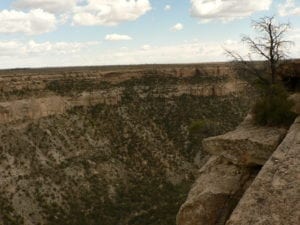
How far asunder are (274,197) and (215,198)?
3.75m

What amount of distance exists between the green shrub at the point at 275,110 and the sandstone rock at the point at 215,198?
2.52 metres

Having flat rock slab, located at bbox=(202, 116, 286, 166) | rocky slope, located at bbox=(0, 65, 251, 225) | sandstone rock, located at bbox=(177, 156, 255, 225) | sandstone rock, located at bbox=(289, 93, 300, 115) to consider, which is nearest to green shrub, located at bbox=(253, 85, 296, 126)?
sandstone rock, located at bbox=(289, 93, 300, 115)

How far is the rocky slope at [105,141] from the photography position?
45.4 metres

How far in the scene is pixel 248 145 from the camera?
50.6 feet

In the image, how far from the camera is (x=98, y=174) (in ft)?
171

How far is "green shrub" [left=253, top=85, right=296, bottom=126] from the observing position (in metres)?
17.0

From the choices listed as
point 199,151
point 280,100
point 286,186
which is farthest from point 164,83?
point 286,186

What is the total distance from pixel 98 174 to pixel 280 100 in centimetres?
3646

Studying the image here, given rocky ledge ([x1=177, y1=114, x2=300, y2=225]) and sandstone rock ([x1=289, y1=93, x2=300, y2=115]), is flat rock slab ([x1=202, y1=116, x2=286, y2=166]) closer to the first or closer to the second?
rocky ledge ([x1=177, y1=114, x2=300, y2=225])

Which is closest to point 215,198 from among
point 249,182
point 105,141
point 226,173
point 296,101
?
point 249,182

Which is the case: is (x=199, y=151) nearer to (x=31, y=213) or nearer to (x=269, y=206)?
(x=31, y=213)

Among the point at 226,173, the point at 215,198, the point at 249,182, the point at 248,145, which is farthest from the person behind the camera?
the point at 226,173

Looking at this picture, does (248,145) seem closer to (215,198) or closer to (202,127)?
(215,198)

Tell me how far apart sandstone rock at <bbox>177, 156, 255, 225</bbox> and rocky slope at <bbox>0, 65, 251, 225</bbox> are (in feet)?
91.2
